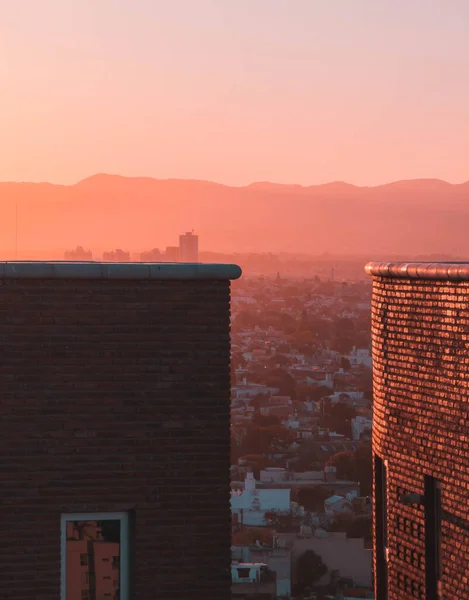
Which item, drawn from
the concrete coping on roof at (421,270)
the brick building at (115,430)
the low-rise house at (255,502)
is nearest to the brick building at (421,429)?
the concrete coping on roof at (421,270)

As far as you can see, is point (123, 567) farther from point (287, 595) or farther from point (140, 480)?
point (287, 595)

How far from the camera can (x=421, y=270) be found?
43.8 ft

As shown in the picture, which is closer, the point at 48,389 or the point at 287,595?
the point at 48,389

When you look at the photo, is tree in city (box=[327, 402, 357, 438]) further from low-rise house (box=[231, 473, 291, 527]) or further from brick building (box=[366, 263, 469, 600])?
brick building (box=[366, 263, 469, 600])

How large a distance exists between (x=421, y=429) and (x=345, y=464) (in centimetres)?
7076

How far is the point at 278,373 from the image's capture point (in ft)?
456

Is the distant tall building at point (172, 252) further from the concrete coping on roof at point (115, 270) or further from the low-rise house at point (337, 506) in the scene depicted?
the concrete coping on roof at point (115, 270)

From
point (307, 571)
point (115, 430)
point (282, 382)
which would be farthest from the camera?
point (282, 382)

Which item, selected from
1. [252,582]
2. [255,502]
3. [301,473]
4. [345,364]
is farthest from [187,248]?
[252,582]

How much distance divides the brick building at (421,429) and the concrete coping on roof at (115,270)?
7.05 feet

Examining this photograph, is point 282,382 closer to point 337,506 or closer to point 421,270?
point 337,506

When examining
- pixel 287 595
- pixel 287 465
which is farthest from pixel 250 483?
pixel 287 595

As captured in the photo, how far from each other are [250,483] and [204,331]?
6549cm

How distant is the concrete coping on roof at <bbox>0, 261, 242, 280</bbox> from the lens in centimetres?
1215
